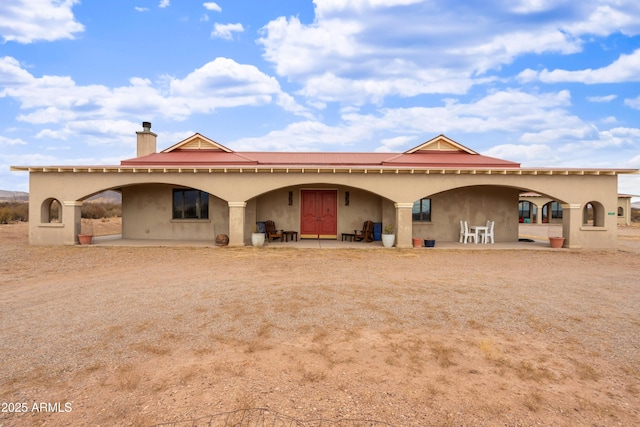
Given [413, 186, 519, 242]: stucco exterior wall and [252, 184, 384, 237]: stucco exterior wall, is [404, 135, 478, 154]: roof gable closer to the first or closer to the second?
[413, 186, 519, 242]: stucco exterior wall

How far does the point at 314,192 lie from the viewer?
16.1m

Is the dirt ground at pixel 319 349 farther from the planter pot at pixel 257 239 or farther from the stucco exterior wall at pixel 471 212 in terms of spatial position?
Answer: the stucco exterior wall at pixel 471 212

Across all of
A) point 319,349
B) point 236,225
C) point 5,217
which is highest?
point 5,217

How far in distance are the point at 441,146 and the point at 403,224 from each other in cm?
576

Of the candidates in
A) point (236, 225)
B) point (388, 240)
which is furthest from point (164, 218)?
point (388, 240)

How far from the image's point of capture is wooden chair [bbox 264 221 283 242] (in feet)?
49.8

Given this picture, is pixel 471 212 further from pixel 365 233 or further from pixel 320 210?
pixel 320 210

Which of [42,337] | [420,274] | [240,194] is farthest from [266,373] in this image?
[240,194]

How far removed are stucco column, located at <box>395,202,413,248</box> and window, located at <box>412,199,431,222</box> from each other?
6.91 feet

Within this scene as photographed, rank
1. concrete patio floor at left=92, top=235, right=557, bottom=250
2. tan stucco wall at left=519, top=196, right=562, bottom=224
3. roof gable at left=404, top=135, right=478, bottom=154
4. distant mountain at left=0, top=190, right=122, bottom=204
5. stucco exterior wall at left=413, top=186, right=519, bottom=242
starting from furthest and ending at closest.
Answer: distant mountain at left=0, top=190, right=122, bottom=204 → tan stucco wall at left=519, top=196, right=562, bottom=224 → roof gable at left=404, top=135, right=478, bottom=154 → stucco exterior wall at left=413, top=186, right=519, bottom=242 → concrete patio floor at left=92, top=235, right=557, bottom=250

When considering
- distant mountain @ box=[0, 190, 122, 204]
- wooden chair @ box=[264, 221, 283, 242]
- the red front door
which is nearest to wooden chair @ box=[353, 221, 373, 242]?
the red front door

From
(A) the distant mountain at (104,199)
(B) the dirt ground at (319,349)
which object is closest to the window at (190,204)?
(B) the dirt ground at (319,349)

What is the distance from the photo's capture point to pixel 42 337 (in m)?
4.69

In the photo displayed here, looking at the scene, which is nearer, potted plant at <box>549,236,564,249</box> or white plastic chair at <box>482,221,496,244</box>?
potted plant at <box>549,236,564,249</box>
